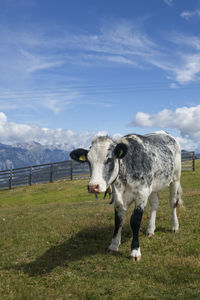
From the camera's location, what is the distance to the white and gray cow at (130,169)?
6.69m

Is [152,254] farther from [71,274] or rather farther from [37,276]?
[37,276]

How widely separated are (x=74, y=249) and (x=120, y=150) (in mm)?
3563

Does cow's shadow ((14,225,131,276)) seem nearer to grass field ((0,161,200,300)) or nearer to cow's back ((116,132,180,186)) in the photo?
grass field ((0,161,200,300))

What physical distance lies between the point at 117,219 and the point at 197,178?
2275cm

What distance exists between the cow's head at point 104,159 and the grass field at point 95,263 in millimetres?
2031

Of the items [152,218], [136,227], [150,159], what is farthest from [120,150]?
[152,218]

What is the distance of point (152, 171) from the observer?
788 centimetres

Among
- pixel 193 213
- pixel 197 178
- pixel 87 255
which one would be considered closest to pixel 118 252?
pixel 87 255

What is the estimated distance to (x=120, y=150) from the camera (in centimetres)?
685

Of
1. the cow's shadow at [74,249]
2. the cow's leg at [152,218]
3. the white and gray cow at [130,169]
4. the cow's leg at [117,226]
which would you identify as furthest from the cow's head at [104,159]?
the cow's leg at [152,218]

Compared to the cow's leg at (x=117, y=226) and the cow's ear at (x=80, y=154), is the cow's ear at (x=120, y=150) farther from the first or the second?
the cow's leg at (x=117, y=226)

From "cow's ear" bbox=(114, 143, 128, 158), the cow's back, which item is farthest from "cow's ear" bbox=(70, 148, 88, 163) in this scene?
the cow's back

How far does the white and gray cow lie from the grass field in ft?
2.17

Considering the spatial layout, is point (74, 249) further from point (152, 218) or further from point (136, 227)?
point (152, 218)
